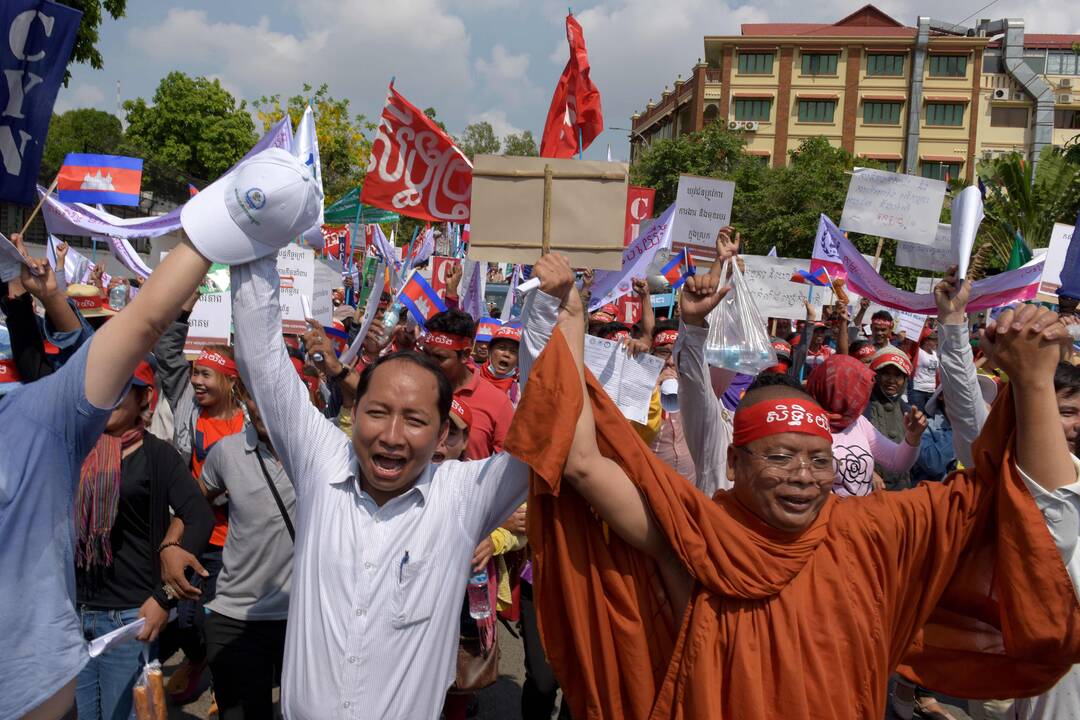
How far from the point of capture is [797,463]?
2158 millimetres

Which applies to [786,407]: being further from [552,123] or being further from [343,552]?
[552,123]

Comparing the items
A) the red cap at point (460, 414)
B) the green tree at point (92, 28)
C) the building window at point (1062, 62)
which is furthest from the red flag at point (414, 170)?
the building window at point (1062, 62)

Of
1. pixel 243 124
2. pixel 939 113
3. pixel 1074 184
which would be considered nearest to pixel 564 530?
pixel 1074 184

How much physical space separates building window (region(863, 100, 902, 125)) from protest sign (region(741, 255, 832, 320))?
4560 cm

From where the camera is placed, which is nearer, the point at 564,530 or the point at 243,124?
the point at 564,530

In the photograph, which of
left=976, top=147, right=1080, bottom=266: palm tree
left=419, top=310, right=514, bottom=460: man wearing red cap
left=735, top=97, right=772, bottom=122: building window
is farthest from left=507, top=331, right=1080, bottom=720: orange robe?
left=735, top=97, right=772, bottom=122: building window

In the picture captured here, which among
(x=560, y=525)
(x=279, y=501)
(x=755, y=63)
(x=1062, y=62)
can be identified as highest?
(x=1062, y=62)

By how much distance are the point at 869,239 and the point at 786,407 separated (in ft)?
96.2

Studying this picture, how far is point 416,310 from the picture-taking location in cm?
629

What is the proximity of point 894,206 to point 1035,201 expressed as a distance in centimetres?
2029

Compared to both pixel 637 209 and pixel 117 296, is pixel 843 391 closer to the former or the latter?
pixel 637 209

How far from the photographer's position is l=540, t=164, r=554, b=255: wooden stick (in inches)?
98.3

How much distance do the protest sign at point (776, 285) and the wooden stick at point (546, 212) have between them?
248 inches

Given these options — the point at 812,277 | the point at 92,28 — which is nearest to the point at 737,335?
the point at 812,277
